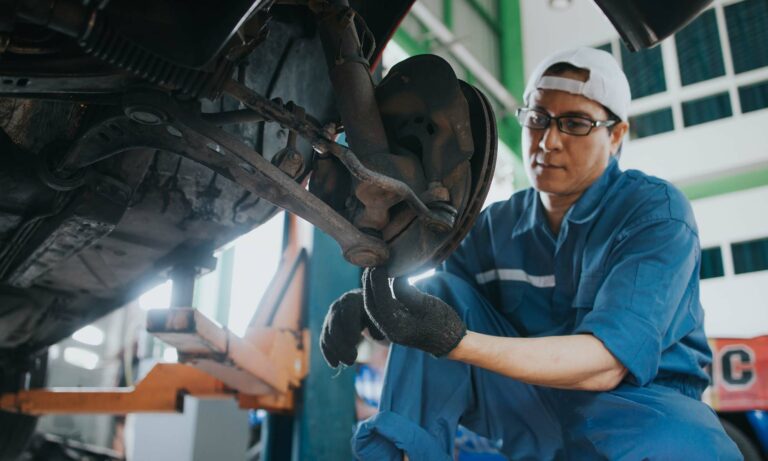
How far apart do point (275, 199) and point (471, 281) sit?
2.70 ft

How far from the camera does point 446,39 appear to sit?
737 cm

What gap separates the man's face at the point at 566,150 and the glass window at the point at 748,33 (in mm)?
6848

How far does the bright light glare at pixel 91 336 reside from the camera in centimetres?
792

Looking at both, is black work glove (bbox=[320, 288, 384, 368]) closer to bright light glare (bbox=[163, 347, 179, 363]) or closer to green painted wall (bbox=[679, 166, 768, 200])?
bright light glare (bbox=[163, 347, 179, 363])

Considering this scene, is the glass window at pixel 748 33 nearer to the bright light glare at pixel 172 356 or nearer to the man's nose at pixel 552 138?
the bright light glare at pixel 172 356

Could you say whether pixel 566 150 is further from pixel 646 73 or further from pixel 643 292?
pixel 646 73

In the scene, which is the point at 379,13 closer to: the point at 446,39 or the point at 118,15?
the point at 118,15

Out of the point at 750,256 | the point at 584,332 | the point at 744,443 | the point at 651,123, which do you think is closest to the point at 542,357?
the point at 584,332

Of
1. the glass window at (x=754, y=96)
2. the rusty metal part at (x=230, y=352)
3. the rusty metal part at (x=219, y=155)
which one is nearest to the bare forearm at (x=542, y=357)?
the rusty metal part at (x=219, y=155)

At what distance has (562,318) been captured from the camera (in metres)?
1.63

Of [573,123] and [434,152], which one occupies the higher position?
[573,123]

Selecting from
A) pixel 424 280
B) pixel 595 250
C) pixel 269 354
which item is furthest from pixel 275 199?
pixel 269 354

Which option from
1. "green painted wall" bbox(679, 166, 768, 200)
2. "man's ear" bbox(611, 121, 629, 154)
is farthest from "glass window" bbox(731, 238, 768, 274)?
"man's ear" bbox(611, 121, 629, 154)

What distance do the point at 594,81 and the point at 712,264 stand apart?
5.93m
